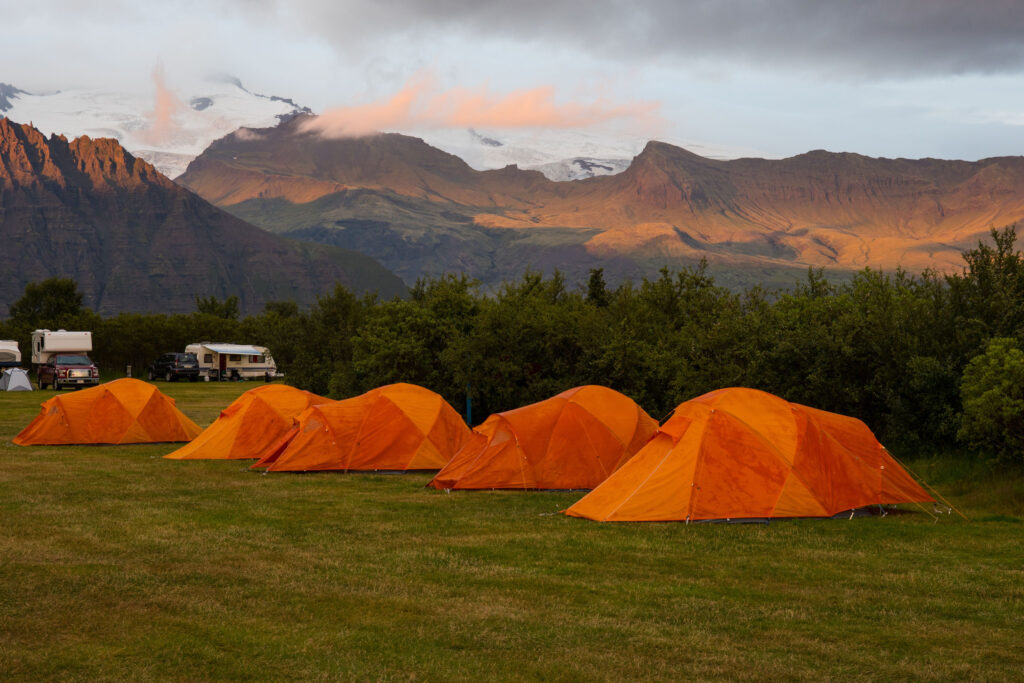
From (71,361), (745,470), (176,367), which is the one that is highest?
(745,470)

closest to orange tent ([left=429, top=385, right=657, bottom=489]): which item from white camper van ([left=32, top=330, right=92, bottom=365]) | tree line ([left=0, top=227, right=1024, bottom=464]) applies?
tree line ([left=0, top=227, right=1024, bottom=464])

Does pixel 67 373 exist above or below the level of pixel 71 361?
below

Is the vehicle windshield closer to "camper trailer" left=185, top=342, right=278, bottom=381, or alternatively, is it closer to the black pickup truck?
the black pickup truck

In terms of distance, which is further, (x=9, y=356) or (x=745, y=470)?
(x=9, y=356)

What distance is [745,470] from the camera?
1491 centimetres

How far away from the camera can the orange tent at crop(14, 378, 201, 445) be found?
2714 cm

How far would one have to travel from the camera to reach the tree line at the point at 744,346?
1970 cm

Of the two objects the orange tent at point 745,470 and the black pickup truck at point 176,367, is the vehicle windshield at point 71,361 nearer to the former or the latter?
the black pickup truck at point 176,367

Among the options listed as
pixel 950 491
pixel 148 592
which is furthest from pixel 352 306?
pixel 148 592

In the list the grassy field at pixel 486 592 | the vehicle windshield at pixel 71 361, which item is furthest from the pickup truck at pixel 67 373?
the grassy field at pixel 486 592

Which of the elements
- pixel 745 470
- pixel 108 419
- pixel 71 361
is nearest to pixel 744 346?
pixel 745 470

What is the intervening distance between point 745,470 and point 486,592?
20.0 feet

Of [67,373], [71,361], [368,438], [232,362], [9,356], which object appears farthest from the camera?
[232,362]

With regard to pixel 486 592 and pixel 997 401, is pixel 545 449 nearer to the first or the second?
pixel 997 401
